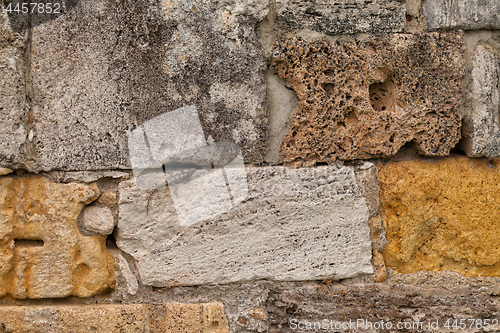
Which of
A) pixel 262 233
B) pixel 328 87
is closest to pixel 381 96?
pixel 328 87

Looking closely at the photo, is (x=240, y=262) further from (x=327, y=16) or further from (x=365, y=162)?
(x=327, y=16)

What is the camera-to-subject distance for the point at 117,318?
4.58ft

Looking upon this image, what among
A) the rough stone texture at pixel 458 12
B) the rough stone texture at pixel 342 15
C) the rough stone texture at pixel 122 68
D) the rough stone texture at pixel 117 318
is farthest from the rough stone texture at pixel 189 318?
the rough stone texture at pixel 458 12

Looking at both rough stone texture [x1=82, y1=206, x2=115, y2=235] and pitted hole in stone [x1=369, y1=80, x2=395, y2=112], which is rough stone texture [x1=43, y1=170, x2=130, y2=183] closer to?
rough stone texture [x1=82, y1=206, x2=115, y2=235]

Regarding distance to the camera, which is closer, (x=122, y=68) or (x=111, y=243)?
(x=122, y=68)

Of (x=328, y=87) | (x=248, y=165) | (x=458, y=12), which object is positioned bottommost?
(x=248, y=165)

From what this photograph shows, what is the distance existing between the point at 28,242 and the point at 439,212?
1.53 meters

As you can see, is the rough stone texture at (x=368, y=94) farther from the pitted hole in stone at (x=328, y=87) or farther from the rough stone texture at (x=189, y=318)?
the rough stone texture at (x=189, y=318)

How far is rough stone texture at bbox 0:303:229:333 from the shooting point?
4.53 ft

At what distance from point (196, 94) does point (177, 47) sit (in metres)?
0.18

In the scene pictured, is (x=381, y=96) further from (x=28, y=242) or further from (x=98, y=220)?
(x=28, y=242)

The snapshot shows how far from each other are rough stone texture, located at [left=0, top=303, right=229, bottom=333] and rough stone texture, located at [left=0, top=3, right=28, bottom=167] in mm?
549

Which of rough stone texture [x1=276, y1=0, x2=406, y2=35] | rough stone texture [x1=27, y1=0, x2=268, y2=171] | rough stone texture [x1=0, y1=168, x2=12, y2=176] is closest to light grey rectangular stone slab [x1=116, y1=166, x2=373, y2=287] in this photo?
rough stone texture [x1=27, y1=0, x2=268, y2=171]

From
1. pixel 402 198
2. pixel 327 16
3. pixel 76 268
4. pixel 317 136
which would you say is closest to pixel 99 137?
pixel 76 268
